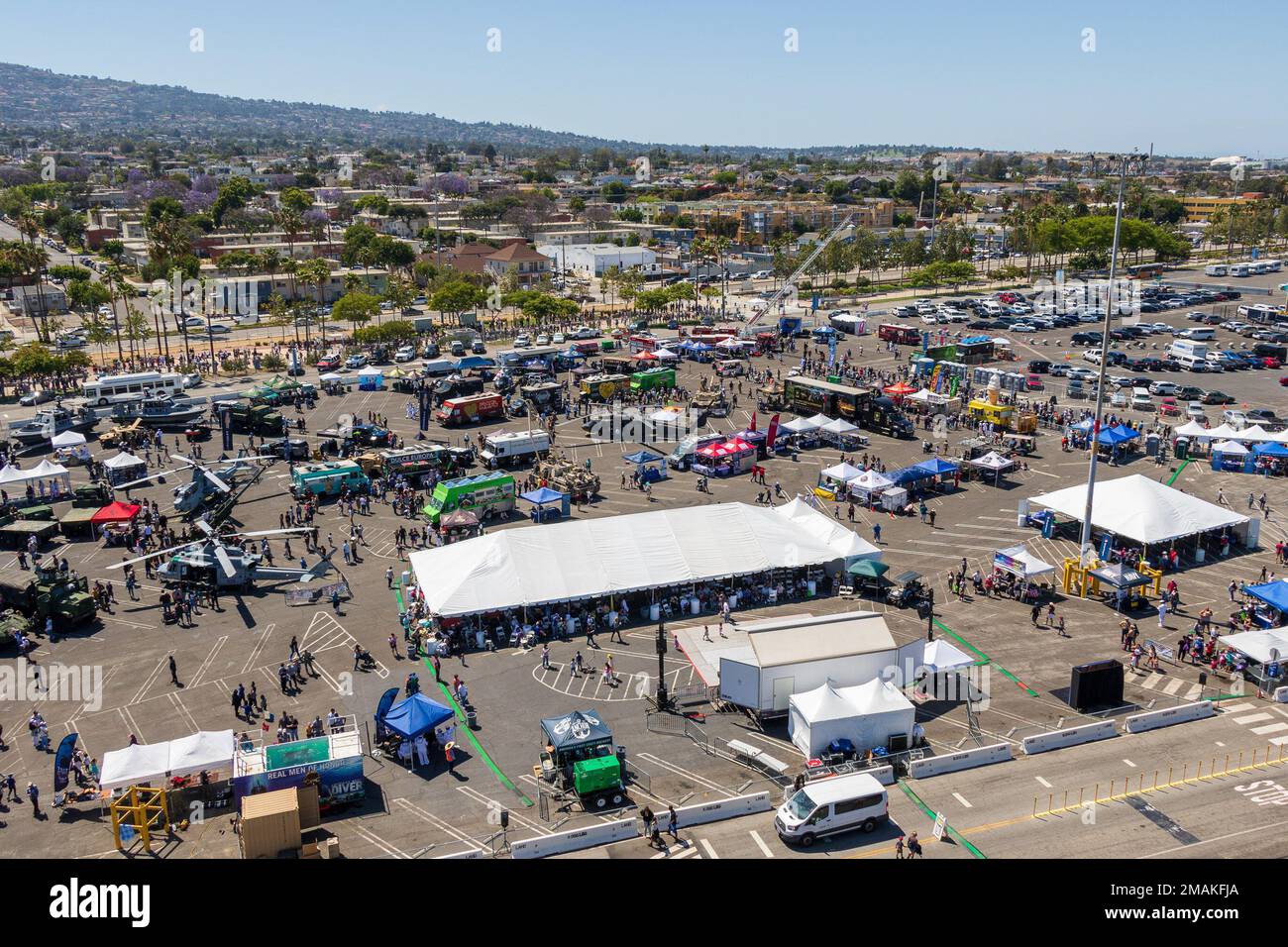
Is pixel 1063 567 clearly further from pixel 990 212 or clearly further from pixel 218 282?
pixel 990 212

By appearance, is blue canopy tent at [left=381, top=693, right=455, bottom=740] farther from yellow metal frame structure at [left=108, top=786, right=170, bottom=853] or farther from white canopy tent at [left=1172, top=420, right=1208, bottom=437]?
white canopy tent at [left=1172, top=420, right=1208, bottom=437]

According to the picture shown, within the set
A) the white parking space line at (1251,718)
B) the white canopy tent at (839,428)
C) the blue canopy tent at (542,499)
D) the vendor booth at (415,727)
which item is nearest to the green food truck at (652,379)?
the white canopy tent at (839,428)

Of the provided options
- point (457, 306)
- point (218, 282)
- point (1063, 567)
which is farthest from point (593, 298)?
point (1063, 567)

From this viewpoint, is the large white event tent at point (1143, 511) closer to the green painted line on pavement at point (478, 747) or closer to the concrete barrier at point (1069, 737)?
the concrete barrier at point (1069, 737)

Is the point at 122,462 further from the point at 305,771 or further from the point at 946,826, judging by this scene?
the point at 946,826

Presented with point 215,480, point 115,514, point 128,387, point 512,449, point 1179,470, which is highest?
point 128,387

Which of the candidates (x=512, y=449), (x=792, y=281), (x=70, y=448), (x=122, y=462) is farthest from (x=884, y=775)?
(x=792, y=281)

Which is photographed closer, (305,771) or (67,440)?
(305,771)
